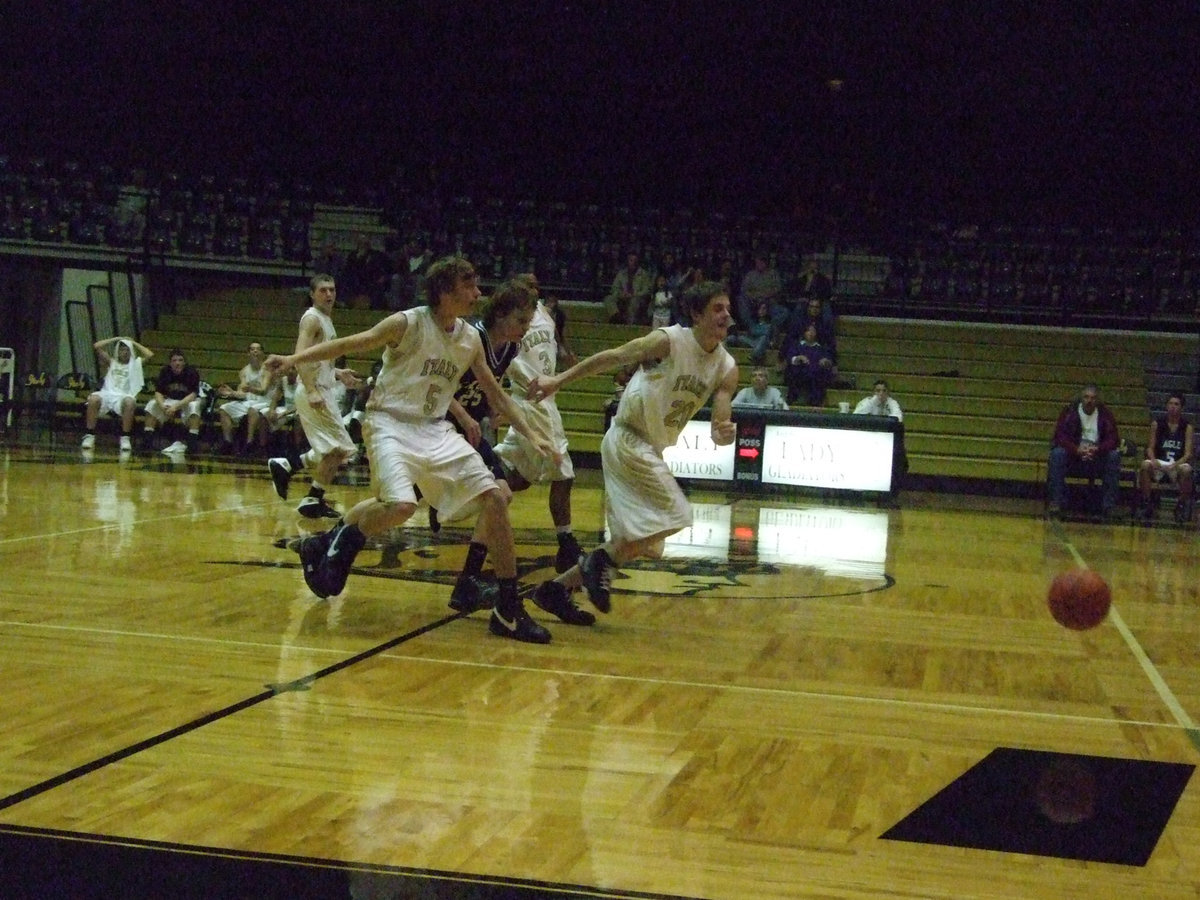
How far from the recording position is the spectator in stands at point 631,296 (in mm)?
20750

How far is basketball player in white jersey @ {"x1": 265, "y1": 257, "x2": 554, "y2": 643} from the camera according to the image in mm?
6285

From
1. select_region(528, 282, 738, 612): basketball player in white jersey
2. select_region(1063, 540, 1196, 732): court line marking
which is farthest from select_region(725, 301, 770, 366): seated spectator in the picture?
select_region(528, 282, 738, 612): basketball player in white jersey

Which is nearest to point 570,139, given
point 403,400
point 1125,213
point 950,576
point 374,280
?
point 374,280

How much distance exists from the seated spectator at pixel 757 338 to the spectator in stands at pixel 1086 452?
461 cm

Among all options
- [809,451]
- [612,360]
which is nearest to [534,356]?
[612,360]

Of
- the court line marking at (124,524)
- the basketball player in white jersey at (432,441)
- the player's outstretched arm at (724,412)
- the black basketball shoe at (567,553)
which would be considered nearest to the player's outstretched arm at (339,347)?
the basketball player in white jersey at (432,441)

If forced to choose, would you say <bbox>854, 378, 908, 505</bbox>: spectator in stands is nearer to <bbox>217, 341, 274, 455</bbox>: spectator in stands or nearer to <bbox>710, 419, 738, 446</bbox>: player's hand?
<bbox>217, 341, 274, 455</bbox>: spectator in stands

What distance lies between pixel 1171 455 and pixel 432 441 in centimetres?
1163

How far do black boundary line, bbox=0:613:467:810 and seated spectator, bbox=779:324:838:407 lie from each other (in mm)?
12400

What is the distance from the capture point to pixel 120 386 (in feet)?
60.5

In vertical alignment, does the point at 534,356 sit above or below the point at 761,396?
above

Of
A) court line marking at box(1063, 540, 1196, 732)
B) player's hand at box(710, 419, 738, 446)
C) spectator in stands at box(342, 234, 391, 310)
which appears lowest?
court line marking at box(1063, 540, 1196, 732)

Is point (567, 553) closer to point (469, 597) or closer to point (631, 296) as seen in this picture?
point (469, 597)

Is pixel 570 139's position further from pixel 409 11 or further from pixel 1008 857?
pixel 1008 857
